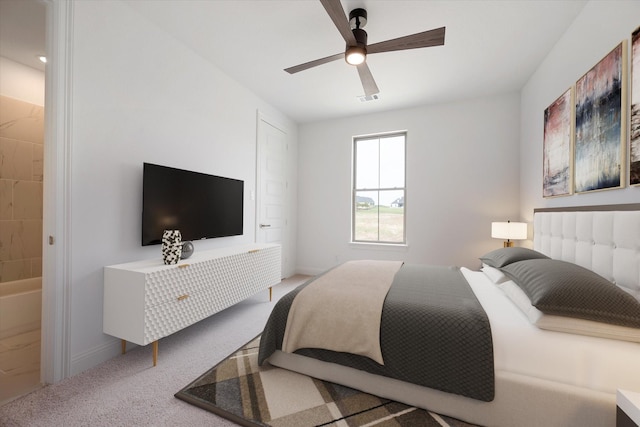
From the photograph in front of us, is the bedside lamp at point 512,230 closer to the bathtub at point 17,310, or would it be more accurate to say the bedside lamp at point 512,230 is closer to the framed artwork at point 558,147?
the framed artwork at point 558,147

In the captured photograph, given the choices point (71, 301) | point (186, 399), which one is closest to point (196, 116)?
point (71, 301)

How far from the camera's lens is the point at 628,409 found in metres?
0.94

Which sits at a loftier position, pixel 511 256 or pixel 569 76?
pixel 569 76

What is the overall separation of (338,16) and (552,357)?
2.25 m

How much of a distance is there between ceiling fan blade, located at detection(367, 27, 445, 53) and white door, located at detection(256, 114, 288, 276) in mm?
2146

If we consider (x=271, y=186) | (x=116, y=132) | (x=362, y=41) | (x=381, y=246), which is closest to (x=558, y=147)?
(x=362, y=41)

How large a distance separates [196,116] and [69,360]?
2291mm

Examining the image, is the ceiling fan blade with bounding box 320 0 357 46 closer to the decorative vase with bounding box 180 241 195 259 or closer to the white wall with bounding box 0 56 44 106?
the decorative vase with bounding box 180 241 195 259

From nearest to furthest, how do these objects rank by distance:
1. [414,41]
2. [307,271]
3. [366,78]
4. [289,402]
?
[289,402], [414,41], [366,78], [307,271]

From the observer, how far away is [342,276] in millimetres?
2168

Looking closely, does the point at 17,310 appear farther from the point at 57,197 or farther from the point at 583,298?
the point at 583,298

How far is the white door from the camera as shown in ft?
12.4

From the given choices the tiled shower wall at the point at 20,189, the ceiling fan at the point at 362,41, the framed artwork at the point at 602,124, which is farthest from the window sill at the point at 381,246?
the tiled shower wall at the point at 20,189

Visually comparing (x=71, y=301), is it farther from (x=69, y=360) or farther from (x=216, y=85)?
(x=216, y=85)
